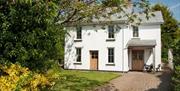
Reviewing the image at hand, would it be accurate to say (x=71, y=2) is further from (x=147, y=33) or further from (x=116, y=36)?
(x=147, y=33)

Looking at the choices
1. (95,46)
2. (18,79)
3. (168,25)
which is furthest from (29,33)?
(168,25)

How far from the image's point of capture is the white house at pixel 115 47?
115ft

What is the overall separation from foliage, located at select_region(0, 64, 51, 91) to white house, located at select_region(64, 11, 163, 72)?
79.6 ft

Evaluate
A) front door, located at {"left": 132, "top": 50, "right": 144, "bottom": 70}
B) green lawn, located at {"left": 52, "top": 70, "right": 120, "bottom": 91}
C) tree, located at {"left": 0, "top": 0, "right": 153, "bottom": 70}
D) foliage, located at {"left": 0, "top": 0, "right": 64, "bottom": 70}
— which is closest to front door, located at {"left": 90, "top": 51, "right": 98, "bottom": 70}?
front door, located at {"left": 132, "top": 50, "right": 144, "bottom": 70}

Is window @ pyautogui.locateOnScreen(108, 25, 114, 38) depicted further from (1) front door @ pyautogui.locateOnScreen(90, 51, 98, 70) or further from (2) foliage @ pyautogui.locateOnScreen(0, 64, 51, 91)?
(2) foliage @ pyautogui.locateOnScreen(0, 64, 51, 91)

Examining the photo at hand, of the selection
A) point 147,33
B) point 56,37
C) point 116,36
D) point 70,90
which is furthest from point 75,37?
point 56,37

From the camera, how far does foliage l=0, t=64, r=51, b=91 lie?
375 inches

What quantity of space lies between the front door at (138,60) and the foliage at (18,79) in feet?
89.0

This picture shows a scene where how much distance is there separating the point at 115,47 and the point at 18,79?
25940mm

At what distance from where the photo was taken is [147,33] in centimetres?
3725

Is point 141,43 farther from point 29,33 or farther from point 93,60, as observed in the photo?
point 29,33

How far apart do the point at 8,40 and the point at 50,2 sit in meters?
1.90

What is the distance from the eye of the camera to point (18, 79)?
990cm

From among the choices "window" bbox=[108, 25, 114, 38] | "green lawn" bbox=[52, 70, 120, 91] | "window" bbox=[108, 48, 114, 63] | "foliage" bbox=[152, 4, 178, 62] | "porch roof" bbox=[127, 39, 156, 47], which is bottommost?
"green lawn" bbox=[52, 70, 120, 91]
